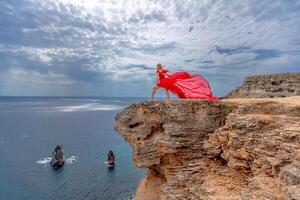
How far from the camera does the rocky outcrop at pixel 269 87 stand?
976 inches

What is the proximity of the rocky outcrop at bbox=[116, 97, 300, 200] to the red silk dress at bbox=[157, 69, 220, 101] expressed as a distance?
310 centimetres

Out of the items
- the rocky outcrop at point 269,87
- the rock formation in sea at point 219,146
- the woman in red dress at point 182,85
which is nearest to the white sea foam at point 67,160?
the rock formation in sea at point 219,146

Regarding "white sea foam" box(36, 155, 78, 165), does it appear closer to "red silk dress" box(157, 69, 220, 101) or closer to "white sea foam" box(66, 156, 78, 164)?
"white sea foam" box(66, 156, 78, 164)

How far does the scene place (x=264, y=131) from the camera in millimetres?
13391

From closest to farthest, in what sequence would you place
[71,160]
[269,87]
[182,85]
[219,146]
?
[219,146], [182,85], [269,87], [71,160]

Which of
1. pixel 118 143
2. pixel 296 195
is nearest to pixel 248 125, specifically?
Result: pixel 296 195

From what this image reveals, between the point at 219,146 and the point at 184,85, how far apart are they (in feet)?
23.1

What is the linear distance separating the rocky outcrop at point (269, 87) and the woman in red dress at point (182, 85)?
21.0ft

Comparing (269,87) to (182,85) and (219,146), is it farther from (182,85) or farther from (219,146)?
(219,146)

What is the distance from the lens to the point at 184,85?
21547 mm

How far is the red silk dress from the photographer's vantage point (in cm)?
2094

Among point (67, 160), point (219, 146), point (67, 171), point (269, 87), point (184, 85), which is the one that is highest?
point (184, 85)

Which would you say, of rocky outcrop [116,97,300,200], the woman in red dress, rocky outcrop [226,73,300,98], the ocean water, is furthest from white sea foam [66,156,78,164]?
rocky outcrop [226,73,300,98]

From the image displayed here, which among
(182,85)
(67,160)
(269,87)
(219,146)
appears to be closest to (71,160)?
(67,160)
